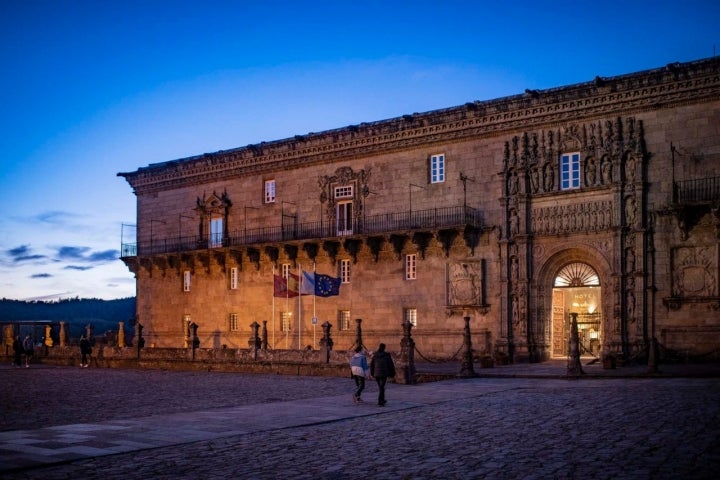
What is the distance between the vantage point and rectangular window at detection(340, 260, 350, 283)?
37000 millimetres

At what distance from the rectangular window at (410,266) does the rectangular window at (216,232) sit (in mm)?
11723

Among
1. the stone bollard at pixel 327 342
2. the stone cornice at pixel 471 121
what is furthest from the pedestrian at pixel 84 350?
the stone bollard at pixel 327 342

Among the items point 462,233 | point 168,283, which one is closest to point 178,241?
point 168,283

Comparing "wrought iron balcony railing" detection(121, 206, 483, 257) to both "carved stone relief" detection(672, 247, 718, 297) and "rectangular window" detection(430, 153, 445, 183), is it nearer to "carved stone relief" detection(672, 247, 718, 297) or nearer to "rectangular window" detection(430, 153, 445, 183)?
"rectangular window" detection(430, 153, 445, 183)

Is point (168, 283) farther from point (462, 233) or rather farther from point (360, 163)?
point (462, 233)

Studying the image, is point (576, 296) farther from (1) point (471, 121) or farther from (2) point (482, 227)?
(1) point (471, 121)

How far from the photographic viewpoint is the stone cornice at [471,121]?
28.4 m

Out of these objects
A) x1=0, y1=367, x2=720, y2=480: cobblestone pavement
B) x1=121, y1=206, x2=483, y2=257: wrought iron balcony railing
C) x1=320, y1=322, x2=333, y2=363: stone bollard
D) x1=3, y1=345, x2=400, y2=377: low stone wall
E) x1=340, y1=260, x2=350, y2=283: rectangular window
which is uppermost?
x1=121, y1=206, x2=483, y2=257: wrought iron balcony railing

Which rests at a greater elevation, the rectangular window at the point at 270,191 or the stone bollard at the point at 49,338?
the rectangular window at the point at 270,191

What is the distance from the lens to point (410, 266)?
3506 centimetres

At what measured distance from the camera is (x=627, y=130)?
96.6 ft

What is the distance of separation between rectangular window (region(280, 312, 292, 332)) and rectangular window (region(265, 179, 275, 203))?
19.1 feet

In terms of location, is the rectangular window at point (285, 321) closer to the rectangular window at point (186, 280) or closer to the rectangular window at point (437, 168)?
the rectangular window at point (186, 280)

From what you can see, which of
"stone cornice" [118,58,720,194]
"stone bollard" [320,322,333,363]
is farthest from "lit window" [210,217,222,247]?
"stone bollard" [320,322,333,363]
